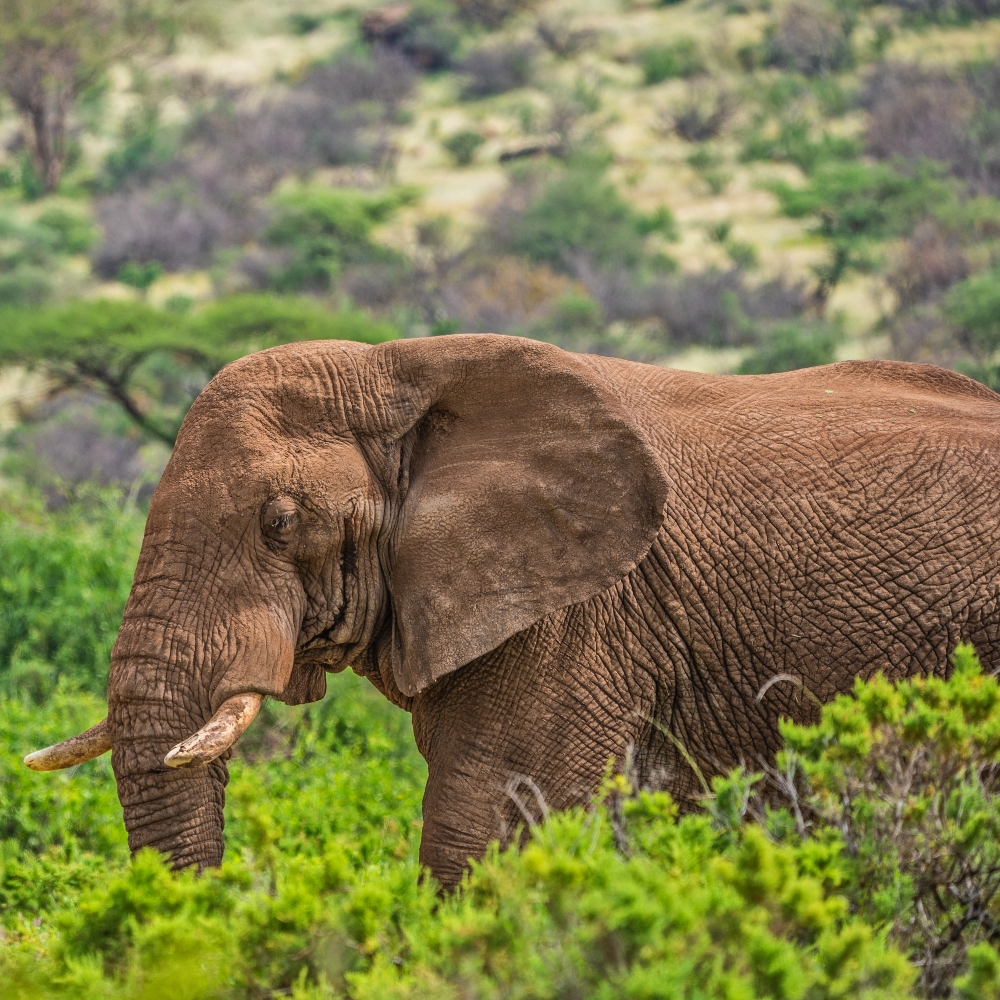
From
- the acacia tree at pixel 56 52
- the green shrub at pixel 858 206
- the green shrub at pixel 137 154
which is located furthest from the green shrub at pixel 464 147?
the green shrub at pixel 858 206

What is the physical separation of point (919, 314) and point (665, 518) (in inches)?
583

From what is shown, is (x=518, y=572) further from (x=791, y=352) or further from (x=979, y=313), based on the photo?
(x=979, y=313)

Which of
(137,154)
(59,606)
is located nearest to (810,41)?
(137,154)

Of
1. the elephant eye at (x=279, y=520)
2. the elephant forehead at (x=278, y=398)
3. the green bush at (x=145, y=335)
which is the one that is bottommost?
the green bush at (x=145, y=335)

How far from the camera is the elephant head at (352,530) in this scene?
390 centimetres

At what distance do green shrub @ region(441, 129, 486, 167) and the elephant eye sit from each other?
26945 millimetres

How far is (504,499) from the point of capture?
Result: 4039 mm

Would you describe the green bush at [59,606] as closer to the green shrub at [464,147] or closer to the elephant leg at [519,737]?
the elephant leg at [519,737]

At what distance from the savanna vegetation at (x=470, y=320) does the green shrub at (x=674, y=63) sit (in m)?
0.10

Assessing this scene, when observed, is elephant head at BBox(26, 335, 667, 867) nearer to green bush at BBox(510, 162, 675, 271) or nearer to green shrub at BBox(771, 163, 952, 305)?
green shrub at BBox(771, 163, 952, 305)

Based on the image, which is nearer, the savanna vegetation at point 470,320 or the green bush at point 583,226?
the savanna vegetation at point 470,320

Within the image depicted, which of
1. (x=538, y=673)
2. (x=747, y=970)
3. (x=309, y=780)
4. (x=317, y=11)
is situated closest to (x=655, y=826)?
(x=747, y=970)

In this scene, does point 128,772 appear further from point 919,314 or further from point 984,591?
point 919,314

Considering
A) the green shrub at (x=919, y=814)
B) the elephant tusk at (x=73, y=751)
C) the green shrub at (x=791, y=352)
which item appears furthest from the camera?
the green shrub at (x=791, y=352)
